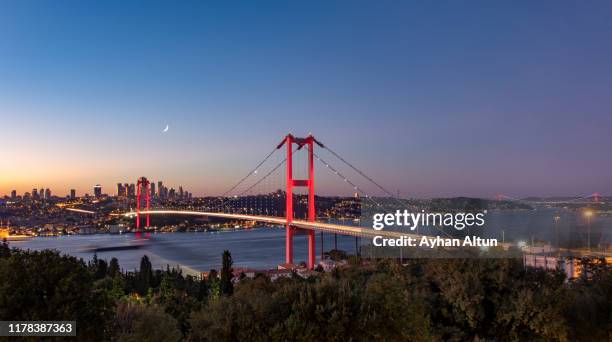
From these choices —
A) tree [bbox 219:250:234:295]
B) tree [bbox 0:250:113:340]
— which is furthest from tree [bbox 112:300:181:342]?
tree [bbox 219:250:234:295]

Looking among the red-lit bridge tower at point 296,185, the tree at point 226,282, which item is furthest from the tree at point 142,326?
the red-lit bridge tower at point 296,185

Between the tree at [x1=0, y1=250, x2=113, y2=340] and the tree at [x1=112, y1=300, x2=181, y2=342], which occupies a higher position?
the tree at [x1=0, y1=250, x2=113, y2=340]

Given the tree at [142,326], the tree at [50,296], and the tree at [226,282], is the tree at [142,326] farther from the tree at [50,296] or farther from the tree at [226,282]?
the tree at [226,282]

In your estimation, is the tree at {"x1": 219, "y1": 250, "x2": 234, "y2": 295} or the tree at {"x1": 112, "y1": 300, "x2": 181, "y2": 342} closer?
the tree at {"x1": 112, "y1": 300, "x2": 181, "y2": 342}

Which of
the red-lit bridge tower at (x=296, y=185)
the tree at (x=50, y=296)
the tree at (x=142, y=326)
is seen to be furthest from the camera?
the red-lit bridge tower at (x=296, y=185)

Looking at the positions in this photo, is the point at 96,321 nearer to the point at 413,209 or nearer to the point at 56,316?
the point at 56,316

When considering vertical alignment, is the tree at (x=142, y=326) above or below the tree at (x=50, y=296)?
below

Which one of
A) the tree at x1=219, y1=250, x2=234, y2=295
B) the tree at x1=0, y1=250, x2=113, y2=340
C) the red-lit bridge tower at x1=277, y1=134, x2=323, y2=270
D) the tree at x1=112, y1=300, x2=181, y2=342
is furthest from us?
the red-lit bridge tower at x1=277, y1=134, x2=323, y2=270

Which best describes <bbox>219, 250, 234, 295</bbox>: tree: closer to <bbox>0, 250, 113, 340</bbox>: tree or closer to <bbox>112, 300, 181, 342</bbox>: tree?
<bbox>112, 300, 181, 342</bbox>: tree

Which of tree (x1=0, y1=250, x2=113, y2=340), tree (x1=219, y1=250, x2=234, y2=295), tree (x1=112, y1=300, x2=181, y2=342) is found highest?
tree (x1=0, y1=250, x2=113, y2=340)

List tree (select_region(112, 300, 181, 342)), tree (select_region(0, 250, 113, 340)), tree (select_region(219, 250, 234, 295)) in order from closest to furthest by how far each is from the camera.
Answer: tree (select_region(0, 250, 113, 340))
tree (select_region(112, 300, 181, 342))
tree (select_region(219, 250, 234, 295))

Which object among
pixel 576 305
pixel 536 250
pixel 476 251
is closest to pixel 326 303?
pixel 576 305
